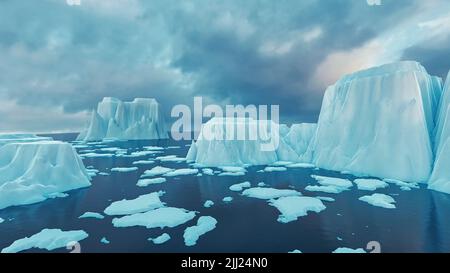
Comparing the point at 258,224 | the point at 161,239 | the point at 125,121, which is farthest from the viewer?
the point at 125,121

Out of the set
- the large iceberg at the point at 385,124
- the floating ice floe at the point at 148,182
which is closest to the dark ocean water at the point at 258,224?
the floating ice floe at the point at 148,182

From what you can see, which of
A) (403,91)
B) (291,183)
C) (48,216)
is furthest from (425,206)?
(48,216)

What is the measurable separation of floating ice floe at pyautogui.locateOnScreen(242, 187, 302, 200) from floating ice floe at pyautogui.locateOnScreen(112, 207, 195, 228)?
446cm

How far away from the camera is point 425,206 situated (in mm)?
11180

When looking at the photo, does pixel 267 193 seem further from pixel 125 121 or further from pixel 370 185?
pixel 125 121

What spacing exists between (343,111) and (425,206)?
13422mm

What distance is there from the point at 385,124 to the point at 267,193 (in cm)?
1244

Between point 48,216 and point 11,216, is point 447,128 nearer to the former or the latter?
point 48,216

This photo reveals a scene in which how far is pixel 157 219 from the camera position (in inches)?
379

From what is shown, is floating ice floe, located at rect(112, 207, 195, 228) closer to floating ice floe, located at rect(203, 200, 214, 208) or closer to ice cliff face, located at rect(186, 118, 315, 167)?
floating ice floe, located at rect(203, 200, 214, 208)

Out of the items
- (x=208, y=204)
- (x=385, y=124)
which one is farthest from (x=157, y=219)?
(x=385, y=124)

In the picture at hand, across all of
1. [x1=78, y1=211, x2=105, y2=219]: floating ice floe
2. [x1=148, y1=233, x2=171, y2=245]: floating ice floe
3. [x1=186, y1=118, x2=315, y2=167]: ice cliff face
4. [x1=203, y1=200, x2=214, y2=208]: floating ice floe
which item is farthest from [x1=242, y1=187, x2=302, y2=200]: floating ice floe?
[x1=186, y1=118, x2=315, y2=167]: ice cliff face

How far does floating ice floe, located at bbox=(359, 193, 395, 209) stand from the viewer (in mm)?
11280

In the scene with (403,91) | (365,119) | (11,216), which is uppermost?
(403,91)
